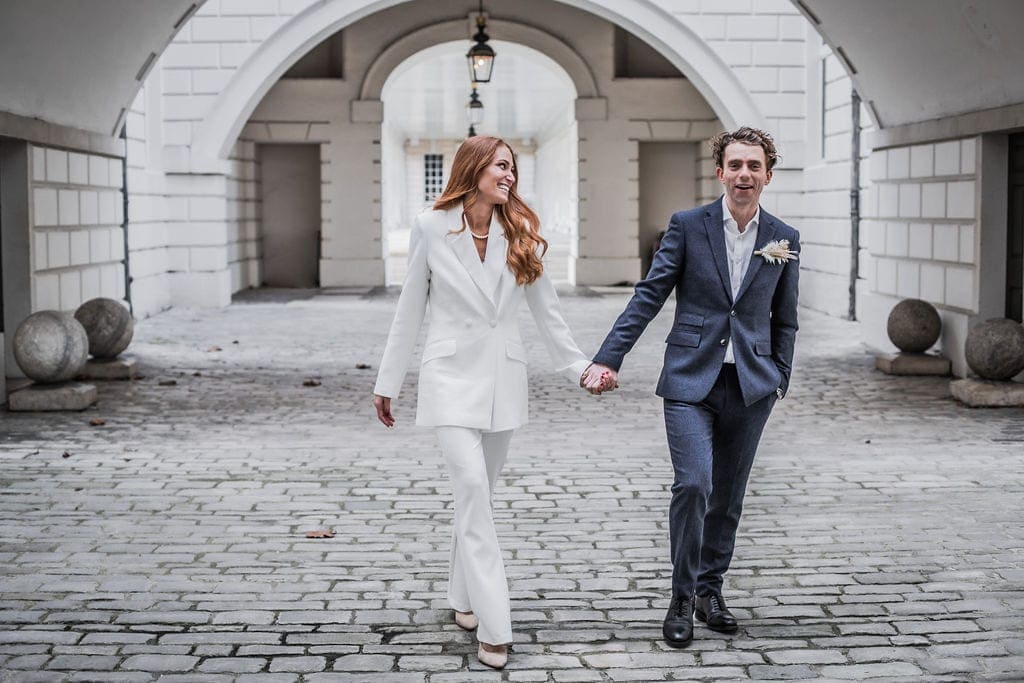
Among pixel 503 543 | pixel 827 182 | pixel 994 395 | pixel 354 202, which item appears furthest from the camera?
pixel 354 202

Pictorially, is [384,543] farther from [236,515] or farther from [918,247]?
[918,247]

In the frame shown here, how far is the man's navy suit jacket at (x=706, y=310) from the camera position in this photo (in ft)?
16.2

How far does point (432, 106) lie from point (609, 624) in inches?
1564

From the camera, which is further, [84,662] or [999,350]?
[999,350]

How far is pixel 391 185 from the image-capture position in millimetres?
51094

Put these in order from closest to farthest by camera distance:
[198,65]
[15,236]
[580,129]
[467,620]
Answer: [467,620], [15,236], [198,65], [580,129]

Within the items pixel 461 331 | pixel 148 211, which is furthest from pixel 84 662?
pixel 148 211

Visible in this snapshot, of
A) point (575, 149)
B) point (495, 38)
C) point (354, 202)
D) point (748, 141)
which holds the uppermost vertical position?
point (495, 38)

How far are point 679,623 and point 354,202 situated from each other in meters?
21.7

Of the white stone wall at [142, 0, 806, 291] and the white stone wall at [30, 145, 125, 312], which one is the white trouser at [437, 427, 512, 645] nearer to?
the white stone wall at [30, 145, 125, 312]

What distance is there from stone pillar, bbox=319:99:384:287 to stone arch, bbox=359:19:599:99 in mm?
468

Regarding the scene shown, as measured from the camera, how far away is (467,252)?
493 cm

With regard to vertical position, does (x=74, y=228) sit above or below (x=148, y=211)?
below

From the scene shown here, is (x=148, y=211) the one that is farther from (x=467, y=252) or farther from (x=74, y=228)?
(x=467, y=252)
